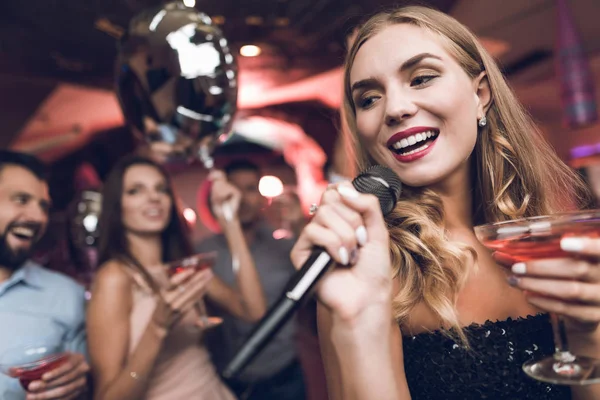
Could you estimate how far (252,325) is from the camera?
2.97 m

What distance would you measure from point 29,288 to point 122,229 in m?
0.62

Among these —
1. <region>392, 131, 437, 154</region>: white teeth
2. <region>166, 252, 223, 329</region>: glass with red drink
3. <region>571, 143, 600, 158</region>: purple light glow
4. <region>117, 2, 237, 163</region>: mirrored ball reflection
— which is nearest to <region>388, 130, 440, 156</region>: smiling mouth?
<region>392, 131, 437, 154</region>: white teeth

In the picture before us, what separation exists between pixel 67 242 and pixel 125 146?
3.76m

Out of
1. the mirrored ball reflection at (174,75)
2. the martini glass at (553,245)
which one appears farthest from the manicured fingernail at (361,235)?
the mirrored ball reflection at (174,75)

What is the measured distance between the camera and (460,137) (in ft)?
4.09

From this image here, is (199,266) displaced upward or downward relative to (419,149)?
downward

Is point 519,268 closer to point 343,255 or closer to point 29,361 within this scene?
point 343,255

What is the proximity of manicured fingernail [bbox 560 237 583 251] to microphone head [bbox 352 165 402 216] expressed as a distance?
0.31 m

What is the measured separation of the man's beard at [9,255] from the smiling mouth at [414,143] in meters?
1.61

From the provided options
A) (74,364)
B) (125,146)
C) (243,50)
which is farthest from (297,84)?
(74,364)

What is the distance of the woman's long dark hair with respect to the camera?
251 cm

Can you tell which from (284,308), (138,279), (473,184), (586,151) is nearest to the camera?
(284,308)

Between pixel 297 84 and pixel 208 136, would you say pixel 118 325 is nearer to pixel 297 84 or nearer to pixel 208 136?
→ pixel 208 136

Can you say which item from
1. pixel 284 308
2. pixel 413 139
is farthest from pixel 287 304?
pixel 413 139
